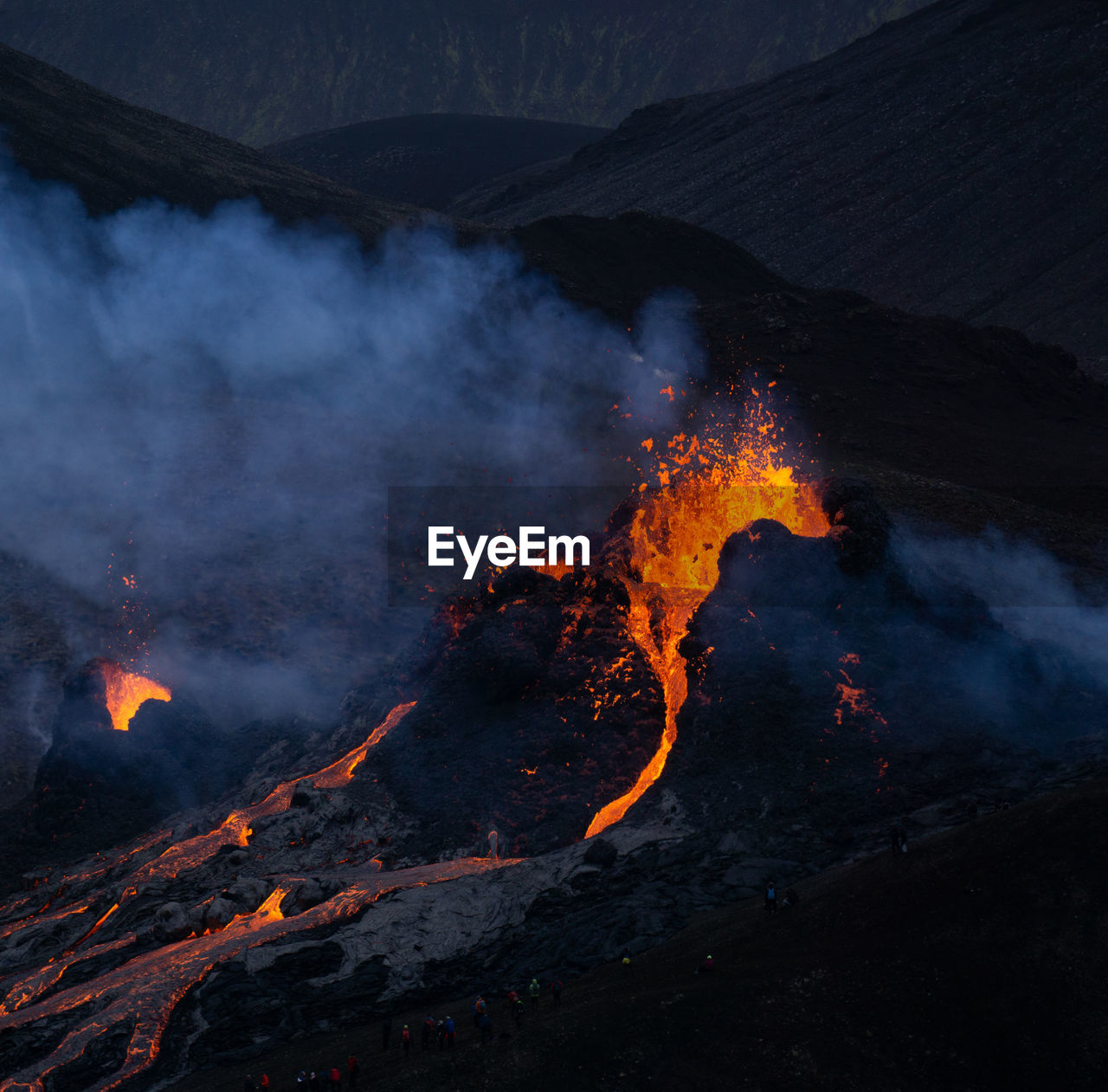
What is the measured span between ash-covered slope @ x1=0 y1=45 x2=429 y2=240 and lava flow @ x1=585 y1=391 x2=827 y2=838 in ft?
121

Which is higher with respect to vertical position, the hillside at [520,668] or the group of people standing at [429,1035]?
the hillside at [520,668]

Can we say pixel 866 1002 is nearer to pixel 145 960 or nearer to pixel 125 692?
pixel 145 960

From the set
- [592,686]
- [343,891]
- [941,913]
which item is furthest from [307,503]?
[941,913]

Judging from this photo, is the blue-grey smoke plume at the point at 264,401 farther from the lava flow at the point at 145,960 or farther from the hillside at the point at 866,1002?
the hillside at the point at 866,1002

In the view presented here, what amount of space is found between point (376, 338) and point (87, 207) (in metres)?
15.4

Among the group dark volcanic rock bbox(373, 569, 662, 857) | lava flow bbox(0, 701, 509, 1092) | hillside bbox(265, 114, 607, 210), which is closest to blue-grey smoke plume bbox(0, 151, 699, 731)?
dark volcanic rock bbox(373, 569, 662, 857)

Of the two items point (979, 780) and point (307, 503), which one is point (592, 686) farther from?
point (307, 503)

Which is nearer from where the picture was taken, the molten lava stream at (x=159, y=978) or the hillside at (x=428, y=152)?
the molten lava stream at (x=159, y=978)

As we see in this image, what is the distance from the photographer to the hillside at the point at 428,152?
→ 156 meters

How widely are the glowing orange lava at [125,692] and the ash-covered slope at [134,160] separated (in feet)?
99.0

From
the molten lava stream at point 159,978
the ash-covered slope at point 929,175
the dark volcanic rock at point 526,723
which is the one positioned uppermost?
the ash-covered slope at point 929,175

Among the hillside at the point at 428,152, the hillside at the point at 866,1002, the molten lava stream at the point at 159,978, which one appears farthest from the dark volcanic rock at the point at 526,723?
the hillside at the point at 428,152

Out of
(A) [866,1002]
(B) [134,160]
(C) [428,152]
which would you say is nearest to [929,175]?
(B) [134,160]

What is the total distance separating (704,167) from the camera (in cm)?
11388
